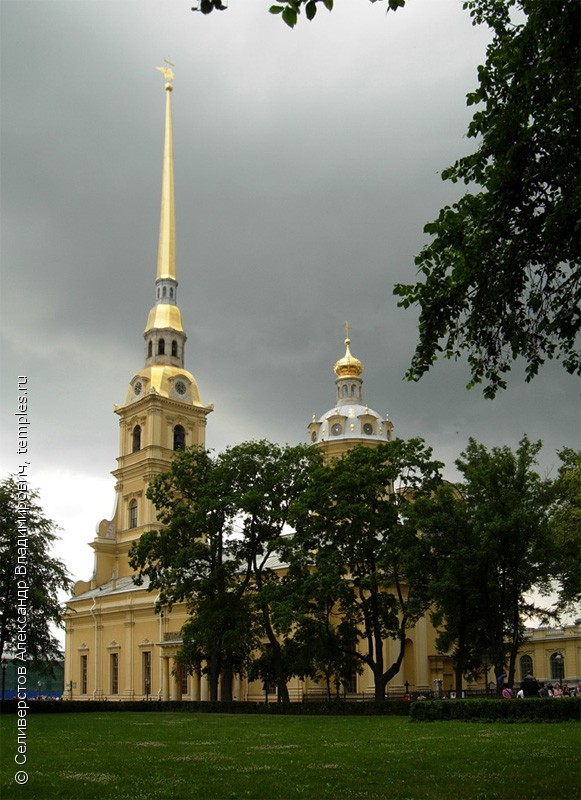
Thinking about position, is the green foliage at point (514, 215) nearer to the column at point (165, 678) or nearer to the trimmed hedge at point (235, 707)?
the trimmed hedge at point (235, 707)

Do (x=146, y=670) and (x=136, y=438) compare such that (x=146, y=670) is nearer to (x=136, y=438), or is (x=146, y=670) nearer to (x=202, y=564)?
(x=136, y=438)

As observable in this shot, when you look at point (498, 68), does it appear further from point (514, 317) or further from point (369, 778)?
point (369, 778)

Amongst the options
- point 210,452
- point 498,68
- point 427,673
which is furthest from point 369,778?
point 427,673

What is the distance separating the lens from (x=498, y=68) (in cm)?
1547

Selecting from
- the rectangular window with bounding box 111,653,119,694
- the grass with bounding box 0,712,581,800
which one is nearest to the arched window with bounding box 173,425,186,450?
the rectangular window with bounding box 111,653,119,694

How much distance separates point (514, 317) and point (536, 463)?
73.7 feet

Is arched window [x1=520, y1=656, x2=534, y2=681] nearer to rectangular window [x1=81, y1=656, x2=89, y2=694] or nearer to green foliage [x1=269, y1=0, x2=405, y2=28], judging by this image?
rectangular window [x1=81, y1=656, x2=89, y2=694]

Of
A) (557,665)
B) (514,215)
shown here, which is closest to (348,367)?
(557,665)

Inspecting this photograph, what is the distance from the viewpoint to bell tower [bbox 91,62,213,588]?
7219cm

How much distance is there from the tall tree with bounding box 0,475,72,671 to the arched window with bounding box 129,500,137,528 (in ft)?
94.2

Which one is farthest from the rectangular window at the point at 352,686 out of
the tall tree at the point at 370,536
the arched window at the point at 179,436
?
the arched window at the point at 179,436

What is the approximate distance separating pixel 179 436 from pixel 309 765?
59.8 meters

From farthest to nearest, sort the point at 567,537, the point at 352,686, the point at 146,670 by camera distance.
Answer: the point at 146,670, the point at 352,686, the point at 567,537

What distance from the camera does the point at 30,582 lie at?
41531 millimetres
